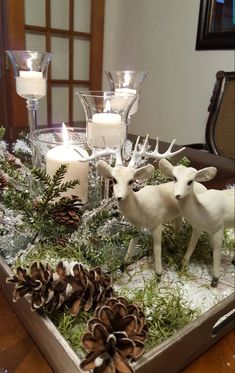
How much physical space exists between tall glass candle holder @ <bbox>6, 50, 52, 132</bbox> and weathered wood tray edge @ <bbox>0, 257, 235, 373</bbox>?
0.72 meters

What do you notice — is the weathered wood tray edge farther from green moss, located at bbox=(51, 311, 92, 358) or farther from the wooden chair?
the wooden chair

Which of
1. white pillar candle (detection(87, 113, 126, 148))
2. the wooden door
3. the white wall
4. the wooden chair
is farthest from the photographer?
the wooden door

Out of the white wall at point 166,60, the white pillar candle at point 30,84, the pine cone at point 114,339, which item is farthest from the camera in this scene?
the white wall at point 166,60

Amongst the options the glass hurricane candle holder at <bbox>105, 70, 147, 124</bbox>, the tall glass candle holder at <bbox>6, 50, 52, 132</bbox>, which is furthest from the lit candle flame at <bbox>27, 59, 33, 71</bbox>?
the glass hurricane candle holder at <bbox>105, 70, 147, 124</bbox>

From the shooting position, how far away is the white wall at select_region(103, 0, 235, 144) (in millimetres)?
2041

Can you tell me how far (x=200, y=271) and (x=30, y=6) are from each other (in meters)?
2.29

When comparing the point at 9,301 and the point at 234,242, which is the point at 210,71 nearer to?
the point at 234,242

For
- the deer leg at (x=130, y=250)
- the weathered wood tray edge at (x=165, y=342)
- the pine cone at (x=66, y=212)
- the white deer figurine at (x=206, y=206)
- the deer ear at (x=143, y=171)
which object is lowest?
the weathered wood tray edge at (x=165, y=342)

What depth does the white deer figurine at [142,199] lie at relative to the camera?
43cm

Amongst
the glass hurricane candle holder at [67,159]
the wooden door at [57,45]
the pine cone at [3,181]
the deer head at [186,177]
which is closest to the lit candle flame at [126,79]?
the glass hurricane candle holder at [67,159]

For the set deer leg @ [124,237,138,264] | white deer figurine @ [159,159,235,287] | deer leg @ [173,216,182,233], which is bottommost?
deer leg @ [124,237,138,264]

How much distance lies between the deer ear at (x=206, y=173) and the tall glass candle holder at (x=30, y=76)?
2.39ft

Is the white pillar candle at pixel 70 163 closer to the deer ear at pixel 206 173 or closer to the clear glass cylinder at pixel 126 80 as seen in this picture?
the deer ear at pixel 206 173

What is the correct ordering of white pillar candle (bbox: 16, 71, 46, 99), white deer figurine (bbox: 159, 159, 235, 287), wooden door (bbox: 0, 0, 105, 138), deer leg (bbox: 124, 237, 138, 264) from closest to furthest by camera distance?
white deer figurine (bbox: 159, 159, 235, 287) < deer leg (bbox: 124, 237, 138, 264) < white pillar candle (bbox: 16, 71, 46, 99) < wooden door (bbox: 0, 0, 105, 138)
